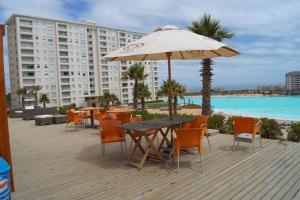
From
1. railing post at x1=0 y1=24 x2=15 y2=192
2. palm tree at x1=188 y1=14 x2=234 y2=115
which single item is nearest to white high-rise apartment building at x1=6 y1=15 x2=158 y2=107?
palm tree at x1=188 y1=14 x2=234 y2=115

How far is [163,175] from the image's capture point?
15.8 feet

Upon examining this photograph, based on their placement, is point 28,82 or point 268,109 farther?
point 28,82

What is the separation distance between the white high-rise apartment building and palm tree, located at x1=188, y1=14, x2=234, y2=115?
37.1 m

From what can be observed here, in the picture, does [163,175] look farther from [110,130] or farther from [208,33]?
[208,33]

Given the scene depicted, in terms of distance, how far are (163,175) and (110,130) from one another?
2.16m

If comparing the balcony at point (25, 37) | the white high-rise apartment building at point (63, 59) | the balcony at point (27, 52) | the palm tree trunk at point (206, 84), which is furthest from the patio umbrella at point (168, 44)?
the balcony at point (25, 37)

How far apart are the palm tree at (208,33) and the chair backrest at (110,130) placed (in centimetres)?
1164

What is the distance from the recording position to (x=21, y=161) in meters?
6.35

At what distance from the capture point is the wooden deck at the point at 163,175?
4.02 metres

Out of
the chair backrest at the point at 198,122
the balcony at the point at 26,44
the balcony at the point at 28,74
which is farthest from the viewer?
the balcony at the point at 26,44

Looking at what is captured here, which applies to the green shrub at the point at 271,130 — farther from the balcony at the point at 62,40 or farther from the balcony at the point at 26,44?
the balcony at the point at 62,40

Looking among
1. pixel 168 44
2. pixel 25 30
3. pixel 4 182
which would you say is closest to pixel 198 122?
pixel 168 44

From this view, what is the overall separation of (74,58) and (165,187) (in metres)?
66.8

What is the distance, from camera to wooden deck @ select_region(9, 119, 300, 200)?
4023mm
